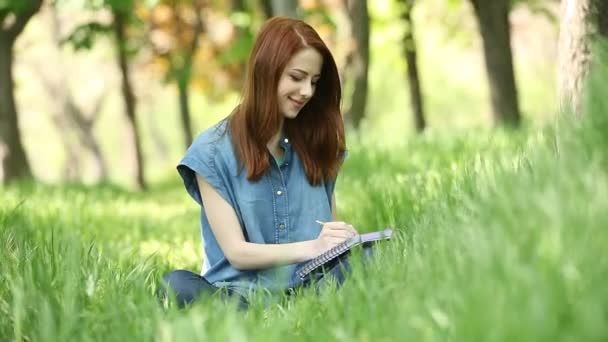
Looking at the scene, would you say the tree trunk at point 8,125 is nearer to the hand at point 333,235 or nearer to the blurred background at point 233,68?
the blurred background at point 233,68

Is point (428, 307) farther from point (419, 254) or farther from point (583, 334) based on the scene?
point (419, 254)

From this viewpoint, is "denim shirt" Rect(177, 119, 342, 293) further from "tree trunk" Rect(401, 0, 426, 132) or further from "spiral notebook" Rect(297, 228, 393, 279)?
"tree trunk" Rect(401, 0, 426, 132)

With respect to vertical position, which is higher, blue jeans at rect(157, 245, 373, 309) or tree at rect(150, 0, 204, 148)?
tree at rect(150, 0, 204, 148)

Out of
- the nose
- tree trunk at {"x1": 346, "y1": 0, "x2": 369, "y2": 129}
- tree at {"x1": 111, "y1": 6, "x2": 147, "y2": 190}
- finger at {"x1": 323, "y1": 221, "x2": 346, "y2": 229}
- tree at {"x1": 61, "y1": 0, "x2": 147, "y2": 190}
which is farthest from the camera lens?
tree at {"x1": 111, "y1": 6, "x2": 147, "y2": 190}

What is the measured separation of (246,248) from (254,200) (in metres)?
0.23

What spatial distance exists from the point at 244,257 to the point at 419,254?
2.98 feet

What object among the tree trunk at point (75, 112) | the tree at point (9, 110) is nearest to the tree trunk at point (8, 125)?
the tree at point (9, 110)

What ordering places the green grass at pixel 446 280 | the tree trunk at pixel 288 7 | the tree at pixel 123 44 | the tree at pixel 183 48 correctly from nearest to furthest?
1. the green grass at pixel 446 280
2. the tree trunk at pixel 288 7
3. the tree at pixel 123 44
4. the tree at pixel 183 48

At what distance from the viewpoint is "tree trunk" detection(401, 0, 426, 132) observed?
13000 mm

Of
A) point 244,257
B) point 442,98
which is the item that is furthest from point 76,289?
point 442,98

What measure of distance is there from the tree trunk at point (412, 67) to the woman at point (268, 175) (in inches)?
356

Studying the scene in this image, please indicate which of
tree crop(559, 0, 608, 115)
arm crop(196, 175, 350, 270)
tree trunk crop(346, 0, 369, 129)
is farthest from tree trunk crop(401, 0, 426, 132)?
arm crop(196, 175, 350, 270)

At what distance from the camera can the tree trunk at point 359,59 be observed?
10211 millimetres

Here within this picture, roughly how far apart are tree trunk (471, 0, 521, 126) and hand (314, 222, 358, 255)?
688 centimetres
